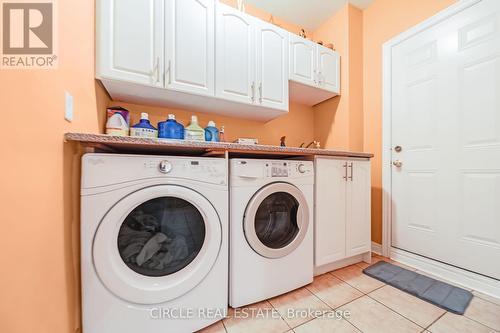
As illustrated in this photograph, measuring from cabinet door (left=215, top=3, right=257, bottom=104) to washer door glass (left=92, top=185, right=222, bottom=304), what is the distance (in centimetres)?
91

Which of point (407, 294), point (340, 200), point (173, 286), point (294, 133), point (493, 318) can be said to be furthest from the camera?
point (294, 133)

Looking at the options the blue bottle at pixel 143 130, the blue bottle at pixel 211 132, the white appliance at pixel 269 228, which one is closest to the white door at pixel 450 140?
the white appliance at pixel 269 228

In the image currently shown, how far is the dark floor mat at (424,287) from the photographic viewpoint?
3.65ft

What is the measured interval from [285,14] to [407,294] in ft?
8.86

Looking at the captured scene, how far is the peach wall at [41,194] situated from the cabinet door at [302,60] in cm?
151

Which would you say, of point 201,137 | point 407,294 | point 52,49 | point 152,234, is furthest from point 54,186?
point 407,294

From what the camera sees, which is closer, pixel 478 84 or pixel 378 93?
pixel 478 84

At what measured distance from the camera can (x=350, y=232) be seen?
1.50 metres

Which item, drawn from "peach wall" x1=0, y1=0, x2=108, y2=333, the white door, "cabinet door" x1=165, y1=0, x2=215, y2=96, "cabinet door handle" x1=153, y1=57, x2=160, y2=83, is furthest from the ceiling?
"peach wall" x1=0, y1=0, x2=108, y2=333

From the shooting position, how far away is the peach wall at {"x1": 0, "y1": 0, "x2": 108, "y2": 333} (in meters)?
0.52

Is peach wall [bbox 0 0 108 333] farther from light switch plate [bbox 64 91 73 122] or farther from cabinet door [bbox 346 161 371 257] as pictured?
cabinet door [bbox 346 161 371 257]

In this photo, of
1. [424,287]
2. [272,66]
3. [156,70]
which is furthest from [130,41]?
[424,287]

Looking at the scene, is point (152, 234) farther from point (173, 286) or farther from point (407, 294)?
point (407, 294)

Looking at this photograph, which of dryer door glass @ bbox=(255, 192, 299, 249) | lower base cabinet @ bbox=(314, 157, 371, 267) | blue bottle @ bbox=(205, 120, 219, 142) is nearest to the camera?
dryer door glass @ bbox=(255, 192, 299, 249)
